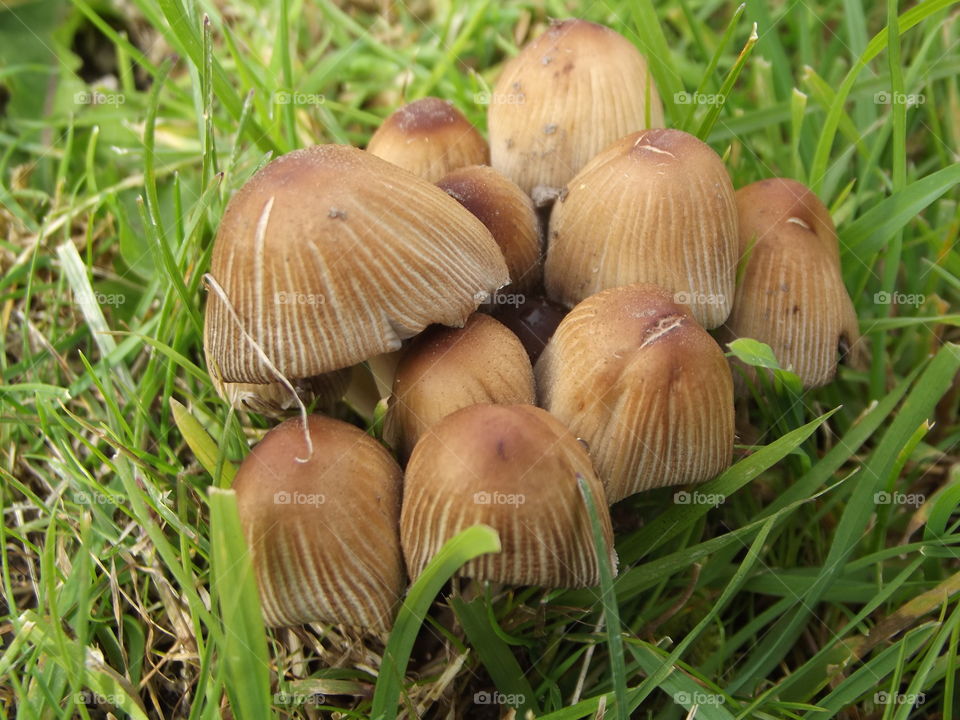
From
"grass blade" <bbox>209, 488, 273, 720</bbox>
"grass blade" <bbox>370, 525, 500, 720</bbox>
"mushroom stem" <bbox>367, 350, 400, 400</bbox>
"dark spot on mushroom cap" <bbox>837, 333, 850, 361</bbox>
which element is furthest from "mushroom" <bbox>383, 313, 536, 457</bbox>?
"dark spot on mushroom cap" <bbox>837, 333, 850, 361</bbox>

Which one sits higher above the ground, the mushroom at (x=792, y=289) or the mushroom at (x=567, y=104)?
the mushroom at (x=567, y=104)

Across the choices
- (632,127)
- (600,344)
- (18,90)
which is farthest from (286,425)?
(18,90)

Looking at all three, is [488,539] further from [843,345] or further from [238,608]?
[843,345]

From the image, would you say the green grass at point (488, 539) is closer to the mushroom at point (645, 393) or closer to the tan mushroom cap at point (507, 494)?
the tan mushroom cap at point (507, 494)

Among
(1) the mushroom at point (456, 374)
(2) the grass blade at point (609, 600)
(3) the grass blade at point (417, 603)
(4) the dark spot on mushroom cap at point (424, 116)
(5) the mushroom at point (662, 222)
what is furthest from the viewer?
(4) the dark spot on mushroom cap at point (424, 116)

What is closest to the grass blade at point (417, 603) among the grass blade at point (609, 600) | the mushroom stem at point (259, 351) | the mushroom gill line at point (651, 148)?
the grass blade at point (609, 600)

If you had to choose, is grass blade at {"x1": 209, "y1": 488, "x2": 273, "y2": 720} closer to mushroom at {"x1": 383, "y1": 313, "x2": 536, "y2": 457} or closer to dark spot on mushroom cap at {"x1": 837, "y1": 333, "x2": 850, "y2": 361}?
mushroom at {"x1": 383, "y1": 313, "x2": 536, "y2": 457}
